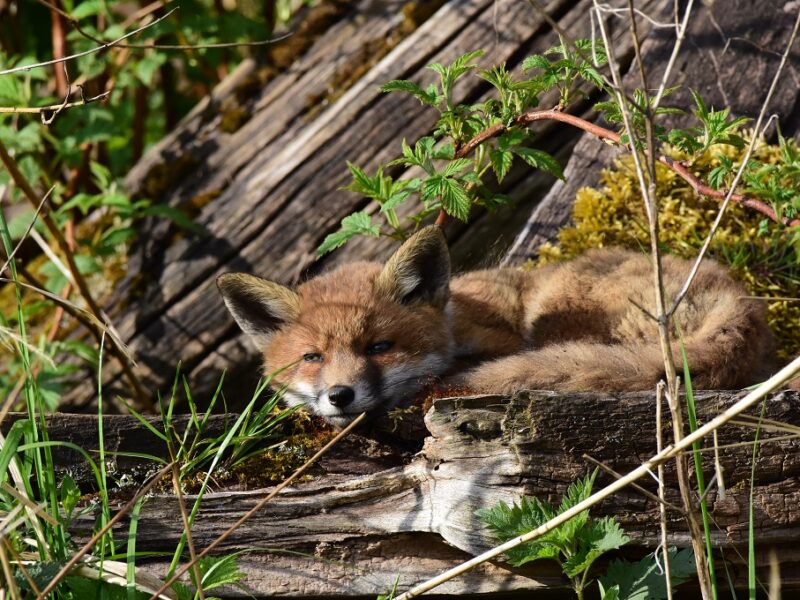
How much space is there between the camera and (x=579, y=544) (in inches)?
115

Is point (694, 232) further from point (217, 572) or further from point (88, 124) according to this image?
point (88, 124)

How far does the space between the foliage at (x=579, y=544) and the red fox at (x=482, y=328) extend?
1.87 ft

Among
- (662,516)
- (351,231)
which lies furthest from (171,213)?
(662,516)

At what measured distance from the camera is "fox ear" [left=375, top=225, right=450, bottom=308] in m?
4.24

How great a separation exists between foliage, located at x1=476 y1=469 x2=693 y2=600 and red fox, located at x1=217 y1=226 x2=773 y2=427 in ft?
1.87

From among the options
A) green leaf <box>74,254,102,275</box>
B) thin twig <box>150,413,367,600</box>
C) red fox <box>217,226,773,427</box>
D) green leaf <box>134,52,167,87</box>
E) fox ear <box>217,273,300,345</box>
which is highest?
green leaf <box>134,52,167,87</box>

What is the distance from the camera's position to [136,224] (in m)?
5.96

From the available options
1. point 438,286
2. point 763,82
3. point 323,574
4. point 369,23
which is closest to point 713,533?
point 323,574

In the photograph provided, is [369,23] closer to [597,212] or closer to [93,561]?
[597,212]

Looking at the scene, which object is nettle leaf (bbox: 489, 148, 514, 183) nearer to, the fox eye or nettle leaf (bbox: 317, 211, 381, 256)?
nettle leaf (bbox: 317, 211, 381, 256)

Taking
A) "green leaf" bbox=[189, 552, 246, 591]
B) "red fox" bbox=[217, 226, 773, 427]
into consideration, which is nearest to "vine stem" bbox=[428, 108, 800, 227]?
"red fox" bbox=[217, 226, 773, 427]

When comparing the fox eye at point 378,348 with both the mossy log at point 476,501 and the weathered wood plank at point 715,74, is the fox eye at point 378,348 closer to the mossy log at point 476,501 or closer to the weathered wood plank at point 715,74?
the mossy log at point 476,501

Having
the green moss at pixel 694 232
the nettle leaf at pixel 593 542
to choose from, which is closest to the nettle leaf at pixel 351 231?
the green moss at pixel 694 232

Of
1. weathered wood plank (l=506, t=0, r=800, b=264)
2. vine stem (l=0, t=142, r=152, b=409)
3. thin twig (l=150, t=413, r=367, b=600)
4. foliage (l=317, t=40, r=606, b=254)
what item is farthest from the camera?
weathered wood plank (l=506, t=0, r=800, b=264)
